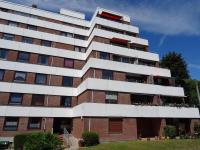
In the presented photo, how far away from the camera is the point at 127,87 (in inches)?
1105

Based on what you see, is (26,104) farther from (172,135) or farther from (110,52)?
(172,135)

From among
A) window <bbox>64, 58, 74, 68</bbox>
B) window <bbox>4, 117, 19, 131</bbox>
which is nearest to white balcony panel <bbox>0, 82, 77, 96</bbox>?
window <bbox>4, 117, 19, 131</bbox>

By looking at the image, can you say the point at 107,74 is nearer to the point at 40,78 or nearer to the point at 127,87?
the point at 127,87

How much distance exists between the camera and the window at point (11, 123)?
2677cm

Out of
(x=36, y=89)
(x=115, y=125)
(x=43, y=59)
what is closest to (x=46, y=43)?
(x=43, y=59)

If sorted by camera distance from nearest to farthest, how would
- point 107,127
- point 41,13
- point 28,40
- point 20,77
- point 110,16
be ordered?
point 107,127 → point 20,77 → point 28,40 → point 41,13 → point 110,16

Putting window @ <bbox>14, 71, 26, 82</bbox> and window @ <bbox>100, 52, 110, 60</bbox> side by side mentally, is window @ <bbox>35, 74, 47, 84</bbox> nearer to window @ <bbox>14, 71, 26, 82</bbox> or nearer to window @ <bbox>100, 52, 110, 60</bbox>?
window @ <bbox>14, 71, 26, 82</bbox>

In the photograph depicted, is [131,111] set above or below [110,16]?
below

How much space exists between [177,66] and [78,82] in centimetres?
2259

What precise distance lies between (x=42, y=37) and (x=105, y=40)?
11185 millimetres

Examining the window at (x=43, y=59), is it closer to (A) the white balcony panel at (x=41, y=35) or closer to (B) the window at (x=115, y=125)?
(A) the white balcony panel at (x=41, y=35)

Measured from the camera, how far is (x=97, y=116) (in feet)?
79.0

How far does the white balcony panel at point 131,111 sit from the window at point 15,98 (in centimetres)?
834

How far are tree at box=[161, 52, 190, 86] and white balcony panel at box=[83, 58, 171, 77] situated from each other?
9.60m
